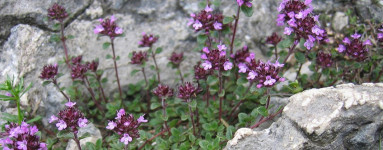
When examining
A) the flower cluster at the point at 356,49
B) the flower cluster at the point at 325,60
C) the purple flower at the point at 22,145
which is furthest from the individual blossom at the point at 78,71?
the flower cluster at the point at 356,49

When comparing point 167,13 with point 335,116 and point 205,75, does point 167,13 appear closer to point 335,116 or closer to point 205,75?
point 205,75

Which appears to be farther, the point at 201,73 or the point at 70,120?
the point at 201,73

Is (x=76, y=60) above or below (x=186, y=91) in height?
above

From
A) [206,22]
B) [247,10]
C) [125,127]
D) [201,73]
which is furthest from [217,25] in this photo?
[125,127]

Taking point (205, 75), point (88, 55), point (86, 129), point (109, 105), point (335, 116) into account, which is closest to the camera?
point (335, 116)

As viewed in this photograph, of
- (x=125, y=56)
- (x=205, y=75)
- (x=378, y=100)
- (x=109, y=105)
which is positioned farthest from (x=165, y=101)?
(x=378, y=100)

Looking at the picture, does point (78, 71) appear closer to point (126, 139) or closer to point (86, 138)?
point (86, 138)

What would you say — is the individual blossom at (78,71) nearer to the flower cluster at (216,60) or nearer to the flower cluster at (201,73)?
the flower cluster at (201,73)
